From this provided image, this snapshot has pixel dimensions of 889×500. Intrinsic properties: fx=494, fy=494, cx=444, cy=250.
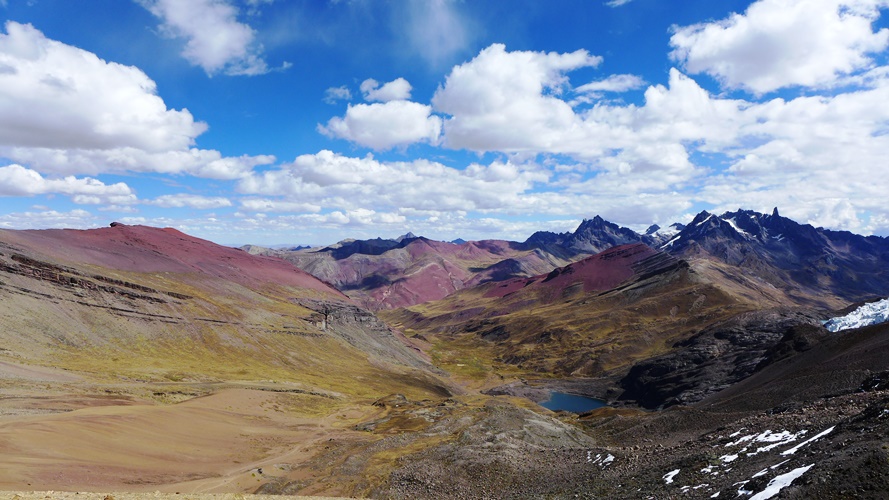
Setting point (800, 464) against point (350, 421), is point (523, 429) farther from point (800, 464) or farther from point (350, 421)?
point (800, 464)

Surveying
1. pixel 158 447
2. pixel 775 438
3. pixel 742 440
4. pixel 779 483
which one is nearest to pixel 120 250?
pixel 158 447

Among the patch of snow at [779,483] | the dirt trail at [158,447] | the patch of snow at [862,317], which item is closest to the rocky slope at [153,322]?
the dirt trail at [158,447]

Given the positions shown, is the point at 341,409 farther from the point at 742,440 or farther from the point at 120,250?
the point at 120,250

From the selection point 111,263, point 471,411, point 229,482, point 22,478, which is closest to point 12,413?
point 22,478

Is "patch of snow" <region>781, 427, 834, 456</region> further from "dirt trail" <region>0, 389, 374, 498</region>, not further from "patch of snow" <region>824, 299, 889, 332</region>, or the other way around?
"patch of snow" <region>824, 299, 889, 332</region>

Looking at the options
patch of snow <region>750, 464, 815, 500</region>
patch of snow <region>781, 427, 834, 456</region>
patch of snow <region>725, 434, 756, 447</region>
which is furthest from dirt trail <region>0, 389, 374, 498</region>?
patch of snow <region>781, 427, 834, 456</region>
